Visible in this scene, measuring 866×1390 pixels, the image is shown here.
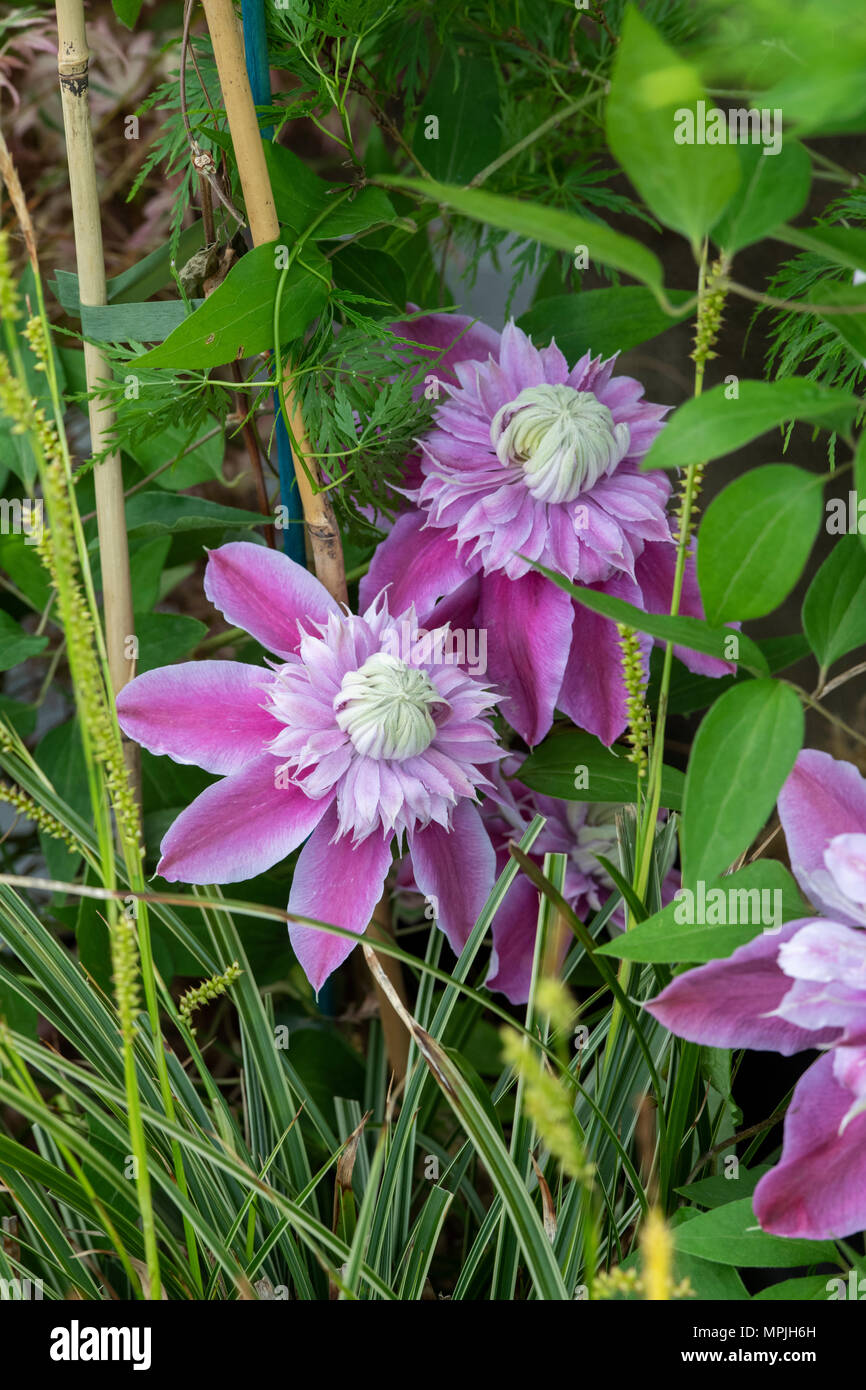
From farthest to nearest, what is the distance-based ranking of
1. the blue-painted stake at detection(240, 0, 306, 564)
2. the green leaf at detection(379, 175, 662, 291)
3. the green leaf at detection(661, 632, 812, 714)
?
the green leaf at detection(661, 632, 812, 714), the blue-painted stake at detection(240, 0, 306, 564), the green leaf at detection(379, 175, 662, 291)

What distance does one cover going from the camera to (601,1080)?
461mm

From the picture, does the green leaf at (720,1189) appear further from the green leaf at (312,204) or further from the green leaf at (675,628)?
the green leaf at (312,204)

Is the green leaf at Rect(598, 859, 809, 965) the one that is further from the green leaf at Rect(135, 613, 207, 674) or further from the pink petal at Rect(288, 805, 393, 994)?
the green leaf at Rect(135, 613, 207, 674)

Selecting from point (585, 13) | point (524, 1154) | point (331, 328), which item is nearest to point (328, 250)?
point (331, 328)

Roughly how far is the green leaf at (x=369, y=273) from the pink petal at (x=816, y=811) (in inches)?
10.3

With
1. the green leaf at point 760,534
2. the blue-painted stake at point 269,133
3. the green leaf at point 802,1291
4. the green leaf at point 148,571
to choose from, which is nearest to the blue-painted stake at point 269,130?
the blue-painted stake at point 269,133

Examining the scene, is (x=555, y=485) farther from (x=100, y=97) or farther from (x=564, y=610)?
(x=100, y=97)

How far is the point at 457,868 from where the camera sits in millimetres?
477

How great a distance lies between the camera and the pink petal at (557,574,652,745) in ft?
1.54

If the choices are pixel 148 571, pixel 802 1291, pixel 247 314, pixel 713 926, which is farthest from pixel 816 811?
pixel 148 571

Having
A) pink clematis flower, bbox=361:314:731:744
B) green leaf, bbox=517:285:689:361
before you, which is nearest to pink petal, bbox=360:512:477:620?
pink clematis flower, bbox=361:314:731:744

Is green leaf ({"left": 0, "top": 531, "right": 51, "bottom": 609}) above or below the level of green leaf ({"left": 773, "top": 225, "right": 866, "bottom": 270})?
below

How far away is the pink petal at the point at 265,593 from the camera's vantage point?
1.55 feet

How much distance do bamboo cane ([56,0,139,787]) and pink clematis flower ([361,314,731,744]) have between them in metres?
0.12
